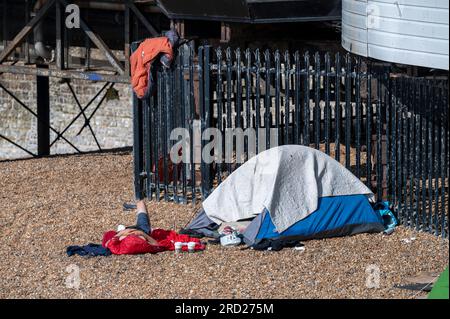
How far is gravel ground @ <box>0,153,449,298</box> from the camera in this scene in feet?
A: 29.6

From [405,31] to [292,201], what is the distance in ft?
7.05

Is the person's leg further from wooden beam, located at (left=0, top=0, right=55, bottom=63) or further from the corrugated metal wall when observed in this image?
wooden beam, located at (left=0, top=0, right=55, bottom=63)

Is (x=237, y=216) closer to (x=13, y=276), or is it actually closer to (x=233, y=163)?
(x=233, y=163)

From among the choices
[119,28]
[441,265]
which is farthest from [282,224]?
[119,28]

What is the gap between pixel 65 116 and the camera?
23.7 m

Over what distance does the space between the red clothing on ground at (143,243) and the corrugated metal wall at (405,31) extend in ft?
8.10

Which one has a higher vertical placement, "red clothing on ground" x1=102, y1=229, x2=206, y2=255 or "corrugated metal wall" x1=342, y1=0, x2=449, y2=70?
"corrugated metal wall" x1=342, y1=0, x2=449, y2=70

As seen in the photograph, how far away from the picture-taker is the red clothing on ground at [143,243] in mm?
10180

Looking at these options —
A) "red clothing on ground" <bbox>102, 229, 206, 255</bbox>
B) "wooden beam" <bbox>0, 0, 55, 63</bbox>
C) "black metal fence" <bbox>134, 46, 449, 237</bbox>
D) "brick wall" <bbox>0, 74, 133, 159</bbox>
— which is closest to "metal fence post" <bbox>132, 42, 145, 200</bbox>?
"black metal fence" <bbox>134, 46, 449, 237</bbox>

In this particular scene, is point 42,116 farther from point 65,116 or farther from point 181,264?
point 181,264

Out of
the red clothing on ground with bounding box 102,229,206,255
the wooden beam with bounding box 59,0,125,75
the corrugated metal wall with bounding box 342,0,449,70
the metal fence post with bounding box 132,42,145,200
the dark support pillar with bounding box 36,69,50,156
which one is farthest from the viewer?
the dark support pillar with bounding box 36,69,50,156

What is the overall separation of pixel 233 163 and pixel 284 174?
70.1 inches

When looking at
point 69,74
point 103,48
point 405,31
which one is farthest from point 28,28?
point 405,31

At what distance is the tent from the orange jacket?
6.65 feet
